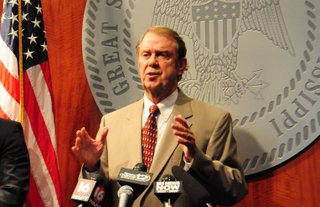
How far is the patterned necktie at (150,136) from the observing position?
203 cm

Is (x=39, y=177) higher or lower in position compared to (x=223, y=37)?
lower

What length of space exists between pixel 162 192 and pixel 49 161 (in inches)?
45.3

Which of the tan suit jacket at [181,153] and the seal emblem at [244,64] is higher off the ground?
the seal emblem at [244,64]

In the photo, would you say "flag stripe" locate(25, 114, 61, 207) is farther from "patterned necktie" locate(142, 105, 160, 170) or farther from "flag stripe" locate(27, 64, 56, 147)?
"patterned necktie" locate(142, 105, 160, 170)

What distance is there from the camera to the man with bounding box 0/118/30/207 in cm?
196

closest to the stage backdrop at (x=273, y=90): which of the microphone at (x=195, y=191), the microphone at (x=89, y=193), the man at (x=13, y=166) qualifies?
the man at (x=13, y=166)

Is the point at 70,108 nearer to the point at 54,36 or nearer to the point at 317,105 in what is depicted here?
the point at 54,36

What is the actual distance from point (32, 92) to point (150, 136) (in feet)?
2.38

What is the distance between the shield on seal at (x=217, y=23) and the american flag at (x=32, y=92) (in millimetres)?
807

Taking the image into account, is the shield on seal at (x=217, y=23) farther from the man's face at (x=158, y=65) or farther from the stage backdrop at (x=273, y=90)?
the man's face at (x=158, y=65)

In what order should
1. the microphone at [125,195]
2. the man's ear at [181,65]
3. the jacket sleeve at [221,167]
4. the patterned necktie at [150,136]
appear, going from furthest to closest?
1. the man's ear at [181,65]
2. the patterned necktie at [150,136]
3. the jacket sleeve at [221,167]
4. the microphone at [125,195]

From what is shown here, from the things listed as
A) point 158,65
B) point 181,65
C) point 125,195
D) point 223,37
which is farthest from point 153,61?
point 125,195

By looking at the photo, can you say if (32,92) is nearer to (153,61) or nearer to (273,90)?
(153,61)

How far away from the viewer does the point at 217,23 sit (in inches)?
95.6
